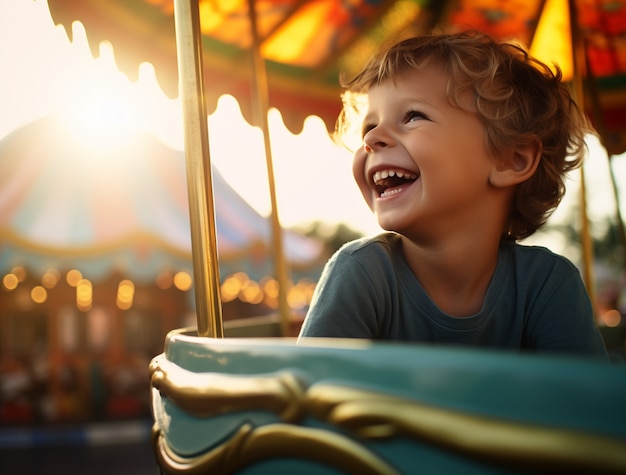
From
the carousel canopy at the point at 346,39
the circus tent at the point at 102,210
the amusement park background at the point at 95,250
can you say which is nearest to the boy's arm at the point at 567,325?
the carousel canopy at the point at 346,39

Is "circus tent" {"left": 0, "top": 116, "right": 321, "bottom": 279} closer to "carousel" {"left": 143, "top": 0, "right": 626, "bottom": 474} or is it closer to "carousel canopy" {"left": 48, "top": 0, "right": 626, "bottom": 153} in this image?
"carousel canopy" {"left": 48, "top": 0, "right": 626, "bottom": 153}

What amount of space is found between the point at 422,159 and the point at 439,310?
188 millimetres

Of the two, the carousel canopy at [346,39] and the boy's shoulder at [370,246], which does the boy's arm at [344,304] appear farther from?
the carousel canopy at [346,39]

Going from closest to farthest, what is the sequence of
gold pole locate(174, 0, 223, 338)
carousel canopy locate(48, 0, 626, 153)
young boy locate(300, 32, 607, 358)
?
gold pole locate(174, 0, 223, 338) < young boy locate(300, 32, 607, 358) < carousel canopy locate(48, 0, 626, 153)

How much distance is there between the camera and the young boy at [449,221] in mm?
772

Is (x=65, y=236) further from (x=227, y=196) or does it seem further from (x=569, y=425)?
(x=569, y=425)

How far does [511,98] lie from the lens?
2.94ft

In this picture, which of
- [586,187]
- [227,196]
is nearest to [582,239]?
[586,187]

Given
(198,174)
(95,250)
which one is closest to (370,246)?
(198,174)

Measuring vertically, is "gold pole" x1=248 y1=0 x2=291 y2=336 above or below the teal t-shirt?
above

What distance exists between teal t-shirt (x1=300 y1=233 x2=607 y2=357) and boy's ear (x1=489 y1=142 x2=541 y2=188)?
111 mm

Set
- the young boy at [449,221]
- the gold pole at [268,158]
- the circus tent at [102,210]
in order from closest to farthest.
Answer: the young boy at [449,221] < the gold pole at [268,158] < the circus tent at [102,210]

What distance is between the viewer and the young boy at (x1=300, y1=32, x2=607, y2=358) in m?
0.77

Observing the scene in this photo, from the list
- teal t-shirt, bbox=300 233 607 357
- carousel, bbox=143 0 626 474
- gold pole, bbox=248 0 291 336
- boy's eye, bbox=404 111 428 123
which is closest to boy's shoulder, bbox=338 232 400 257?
teal t-shirt, bbox=300 233 607 357
